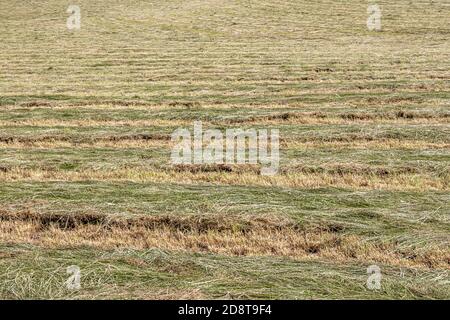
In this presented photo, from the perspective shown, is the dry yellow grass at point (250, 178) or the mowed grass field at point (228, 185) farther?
the dry yellow grass at point (250, 178)

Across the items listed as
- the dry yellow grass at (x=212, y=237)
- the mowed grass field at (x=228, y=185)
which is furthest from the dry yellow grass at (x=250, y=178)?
the dry yellow grass at (x=212, y=237)

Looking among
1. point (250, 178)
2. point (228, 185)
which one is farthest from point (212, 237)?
point (250, 178)

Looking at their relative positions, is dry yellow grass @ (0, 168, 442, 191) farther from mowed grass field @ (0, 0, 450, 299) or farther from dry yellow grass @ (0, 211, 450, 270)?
dry yellow grass @ (0, 211, 450, 270)

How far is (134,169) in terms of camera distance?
12.6 m

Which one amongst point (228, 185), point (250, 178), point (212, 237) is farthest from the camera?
point (250, 178)

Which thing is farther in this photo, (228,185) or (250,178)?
(250,178)

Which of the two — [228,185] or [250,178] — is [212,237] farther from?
[250,178]

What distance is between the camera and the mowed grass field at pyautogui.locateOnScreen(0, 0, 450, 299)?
7062 millimetres

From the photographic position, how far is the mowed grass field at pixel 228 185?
278 inches

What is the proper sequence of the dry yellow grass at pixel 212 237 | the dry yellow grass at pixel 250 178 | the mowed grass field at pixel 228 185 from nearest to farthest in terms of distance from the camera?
the mowed grass field at pixel 228 185
the dry yellow grass at pixel 212 237
the dry yellow grass at pixel 250 178

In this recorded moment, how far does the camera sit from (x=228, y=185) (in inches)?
438

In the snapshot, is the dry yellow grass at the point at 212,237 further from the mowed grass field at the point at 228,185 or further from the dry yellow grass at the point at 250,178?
the dry yellow grass at the point at 250,178

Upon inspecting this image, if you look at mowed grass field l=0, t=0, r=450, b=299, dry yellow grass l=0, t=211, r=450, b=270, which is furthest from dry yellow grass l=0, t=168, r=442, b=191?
dry yellow grass l=0, t=211, r=450, b=270
